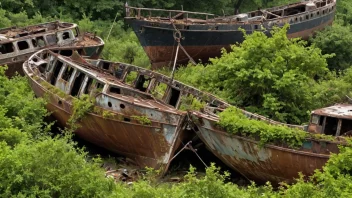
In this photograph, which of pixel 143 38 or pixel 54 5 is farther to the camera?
pixel 54 5

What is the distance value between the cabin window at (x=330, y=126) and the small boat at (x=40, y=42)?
442 inches

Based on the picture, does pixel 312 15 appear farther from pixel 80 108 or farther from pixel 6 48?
pixel 80 108

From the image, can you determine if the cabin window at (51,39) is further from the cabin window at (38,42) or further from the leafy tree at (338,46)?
the leafy tree at (338,46)

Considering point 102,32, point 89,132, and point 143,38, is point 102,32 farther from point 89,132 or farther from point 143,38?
point 89,132

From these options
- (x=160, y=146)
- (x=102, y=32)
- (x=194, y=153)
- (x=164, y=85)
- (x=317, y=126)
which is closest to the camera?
(x=317, y=126)

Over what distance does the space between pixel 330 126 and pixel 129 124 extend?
576 cm

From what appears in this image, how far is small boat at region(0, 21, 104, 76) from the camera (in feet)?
75.9

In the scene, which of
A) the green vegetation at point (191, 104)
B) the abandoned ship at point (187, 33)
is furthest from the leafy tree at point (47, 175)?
the abandoned ship at point (187, 33)

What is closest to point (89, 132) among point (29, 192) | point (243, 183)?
point (243, 183)

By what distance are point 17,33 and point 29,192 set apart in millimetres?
14076

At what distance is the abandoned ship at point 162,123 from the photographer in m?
15.9

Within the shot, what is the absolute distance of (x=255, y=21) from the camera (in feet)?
91.4

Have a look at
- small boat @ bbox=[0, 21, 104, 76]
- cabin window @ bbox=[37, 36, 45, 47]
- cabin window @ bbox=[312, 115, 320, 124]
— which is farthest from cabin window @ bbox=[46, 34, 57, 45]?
cabin window @ bbox=[312, 115, 320, 124]

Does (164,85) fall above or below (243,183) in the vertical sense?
above
